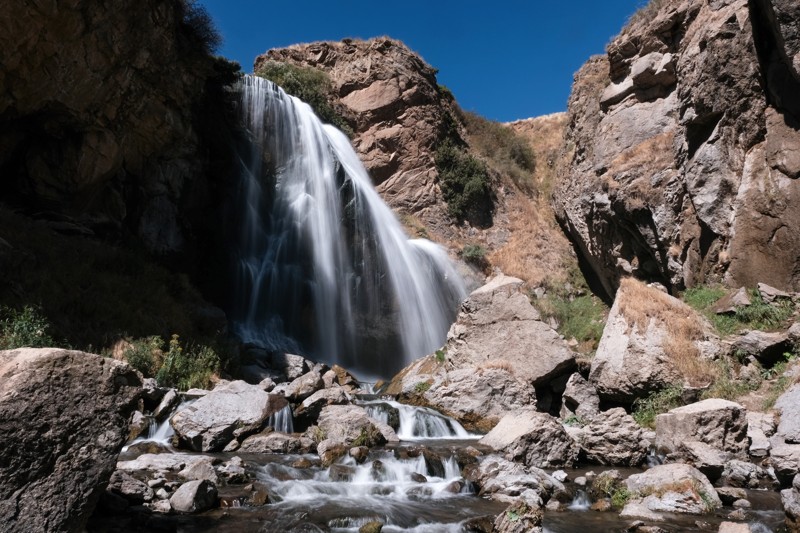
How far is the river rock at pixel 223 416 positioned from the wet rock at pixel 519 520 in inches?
203

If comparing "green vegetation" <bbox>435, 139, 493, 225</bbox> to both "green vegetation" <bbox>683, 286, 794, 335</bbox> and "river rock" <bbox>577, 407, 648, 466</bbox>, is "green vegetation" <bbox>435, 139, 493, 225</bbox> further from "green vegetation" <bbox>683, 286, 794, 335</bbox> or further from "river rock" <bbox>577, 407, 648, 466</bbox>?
"river rock" <bbox>577, 407, 648, 466</bbox>

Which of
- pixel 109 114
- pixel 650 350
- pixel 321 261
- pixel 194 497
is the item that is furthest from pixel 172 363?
pixel 650 350

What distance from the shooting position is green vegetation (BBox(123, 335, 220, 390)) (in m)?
12.3

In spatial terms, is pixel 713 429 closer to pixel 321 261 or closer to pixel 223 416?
pixel 223 416

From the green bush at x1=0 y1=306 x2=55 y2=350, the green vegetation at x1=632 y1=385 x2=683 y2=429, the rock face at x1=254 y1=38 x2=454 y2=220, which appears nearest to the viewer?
the green bush at x1=0 y1=306 x2=55 y2=350

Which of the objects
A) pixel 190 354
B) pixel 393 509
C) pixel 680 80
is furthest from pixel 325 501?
pixel 680 80

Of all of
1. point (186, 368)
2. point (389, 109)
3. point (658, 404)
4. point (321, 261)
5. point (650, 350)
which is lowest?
point (658, 404)

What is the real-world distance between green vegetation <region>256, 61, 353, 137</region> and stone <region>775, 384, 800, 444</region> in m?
23.9

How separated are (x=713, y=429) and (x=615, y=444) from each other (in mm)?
1468

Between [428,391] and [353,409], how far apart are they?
12.8 feet

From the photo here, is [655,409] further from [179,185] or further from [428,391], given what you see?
[179,185]

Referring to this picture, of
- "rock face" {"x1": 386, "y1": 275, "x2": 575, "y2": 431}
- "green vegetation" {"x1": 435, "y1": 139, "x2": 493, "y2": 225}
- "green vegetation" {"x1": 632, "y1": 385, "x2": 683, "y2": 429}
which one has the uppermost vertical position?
"green vegetation" {"x1": 435, "y1": 139, "x2": 493, "y2": 225}

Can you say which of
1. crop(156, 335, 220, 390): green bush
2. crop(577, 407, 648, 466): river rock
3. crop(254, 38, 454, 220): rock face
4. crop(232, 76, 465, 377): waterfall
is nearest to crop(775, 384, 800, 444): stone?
crop(577, 407, 648, 466): river rock

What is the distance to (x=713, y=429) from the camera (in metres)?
8.45
